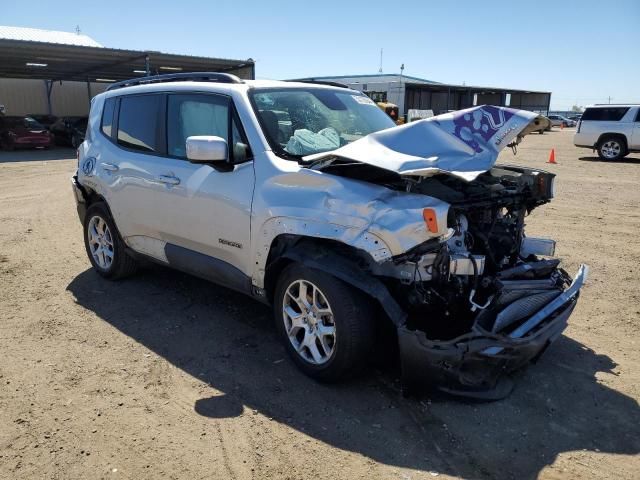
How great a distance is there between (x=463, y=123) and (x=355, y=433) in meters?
2.20

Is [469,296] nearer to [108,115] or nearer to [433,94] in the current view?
[108,115]

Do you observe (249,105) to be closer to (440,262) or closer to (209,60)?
(440,262)

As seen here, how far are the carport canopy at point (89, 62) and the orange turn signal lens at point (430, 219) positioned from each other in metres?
23.6

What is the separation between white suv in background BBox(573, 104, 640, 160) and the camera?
17.5 m

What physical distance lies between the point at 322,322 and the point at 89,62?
2894cm

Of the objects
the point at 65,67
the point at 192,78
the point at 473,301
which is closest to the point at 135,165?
the point at 192,78

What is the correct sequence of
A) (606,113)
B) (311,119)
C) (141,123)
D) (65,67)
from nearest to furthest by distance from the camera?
(311,119), (141,123), (606,113), (65,67)

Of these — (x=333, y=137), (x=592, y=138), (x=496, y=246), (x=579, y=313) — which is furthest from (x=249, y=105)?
(x=592, y=138)

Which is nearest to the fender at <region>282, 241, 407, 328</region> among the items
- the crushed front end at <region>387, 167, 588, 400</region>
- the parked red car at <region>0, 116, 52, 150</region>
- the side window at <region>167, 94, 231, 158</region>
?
the crushed front end at <region>387, 167, 588, 400</region>

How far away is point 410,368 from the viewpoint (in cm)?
301

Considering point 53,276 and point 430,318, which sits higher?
point 430,318

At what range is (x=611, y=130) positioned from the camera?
17.9m

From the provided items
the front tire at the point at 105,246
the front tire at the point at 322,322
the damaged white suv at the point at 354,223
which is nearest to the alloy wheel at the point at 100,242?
the front tire at the point at 105,246

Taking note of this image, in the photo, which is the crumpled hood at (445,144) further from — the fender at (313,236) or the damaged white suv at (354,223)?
the fender at (313,236)
